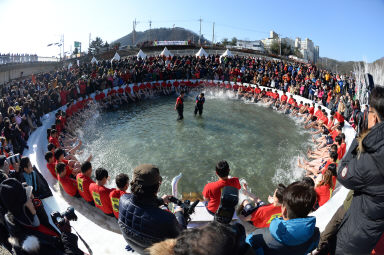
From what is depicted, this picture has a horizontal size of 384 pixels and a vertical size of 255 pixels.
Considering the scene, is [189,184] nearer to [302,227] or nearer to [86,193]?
[86,193]

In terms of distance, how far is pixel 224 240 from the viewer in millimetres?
1411

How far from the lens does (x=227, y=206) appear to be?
7.02 ft

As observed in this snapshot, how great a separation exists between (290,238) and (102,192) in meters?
3.38

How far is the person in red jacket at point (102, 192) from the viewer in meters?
4.30

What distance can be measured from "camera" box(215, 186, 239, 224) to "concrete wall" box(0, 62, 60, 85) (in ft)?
122

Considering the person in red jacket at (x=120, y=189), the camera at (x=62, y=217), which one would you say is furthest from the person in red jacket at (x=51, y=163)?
the camera at (x=62, y=217)

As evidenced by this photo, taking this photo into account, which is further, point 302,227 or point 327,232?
point 327,232

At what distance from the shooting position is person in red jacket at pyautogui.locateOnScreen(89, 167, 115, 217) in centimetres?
430

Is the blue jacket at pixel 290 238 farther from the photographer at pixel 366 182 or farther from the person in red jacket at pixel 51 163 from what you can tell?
the person in red jacket at pixel 51 163

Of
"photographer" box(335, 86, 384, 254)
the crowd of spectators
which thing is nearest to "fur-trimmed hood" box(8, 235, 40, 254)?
the crowd of spectators

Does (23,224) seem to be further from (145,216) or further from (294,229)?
(294,229)

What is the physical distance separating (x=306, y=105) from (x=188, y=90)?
9905 mm

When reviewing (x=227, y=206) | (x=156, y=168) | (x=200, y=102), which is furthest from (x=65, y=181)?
(x=200, y=102)

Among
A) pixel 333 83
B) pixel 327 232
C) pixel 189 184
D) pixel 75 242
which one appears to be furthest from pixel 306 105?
pixel 75 242
